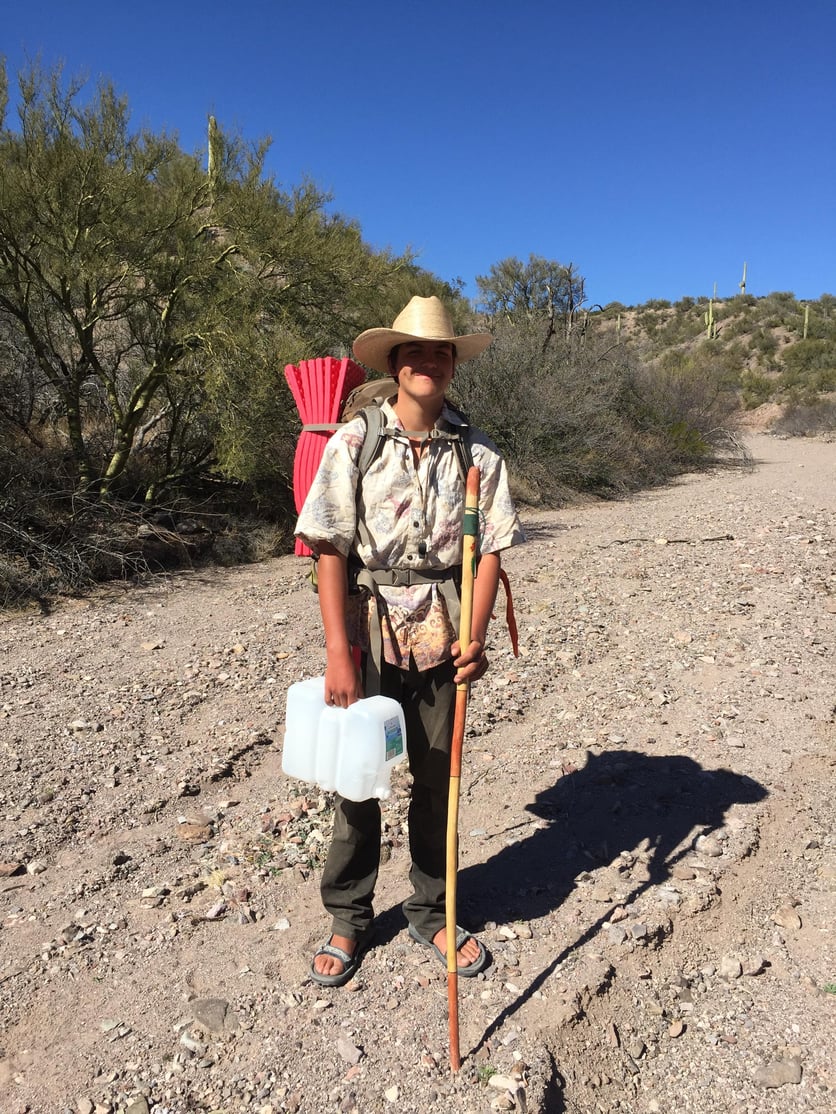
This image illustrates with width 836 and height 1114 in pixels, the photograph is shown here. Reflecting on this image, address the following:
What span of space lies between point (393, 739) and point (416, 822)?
0.45 meters

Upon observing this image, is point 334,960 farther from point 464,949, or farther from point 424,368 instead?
point 424,368

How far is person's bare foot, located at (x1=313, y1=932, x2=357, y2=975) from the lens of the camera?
2322mm

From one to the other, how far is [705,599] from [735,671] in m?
1.45

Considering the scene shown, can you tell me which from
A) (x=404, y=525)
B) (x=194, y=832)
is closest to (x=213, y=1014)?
(x=194, y=832)

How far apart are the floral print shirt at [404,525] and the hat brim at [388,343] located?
178 millimetres

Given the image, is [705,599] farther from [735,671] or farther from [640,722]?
[640,722]

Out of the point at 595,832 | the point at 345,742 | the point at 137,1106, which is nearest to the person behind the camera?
the point at 137,1106

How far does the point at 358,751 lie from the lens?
6.70 feet

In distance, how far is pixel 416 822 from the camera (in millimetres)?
2404

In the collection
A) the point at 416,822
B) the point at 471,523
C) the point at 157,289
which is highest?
the point at 157,289

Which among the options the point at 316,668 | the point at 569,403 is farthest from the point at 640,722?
the point at 569,403

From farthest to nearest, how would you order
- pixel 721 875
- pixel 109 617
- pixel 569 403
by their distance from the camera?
pixel 569 403 → pixel 109 617 → pixel 721 875

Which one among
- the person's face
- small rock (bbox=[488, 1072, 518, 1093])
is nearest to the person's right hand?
the person's face

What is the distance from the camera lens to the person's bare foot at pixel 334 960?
7.62ft
